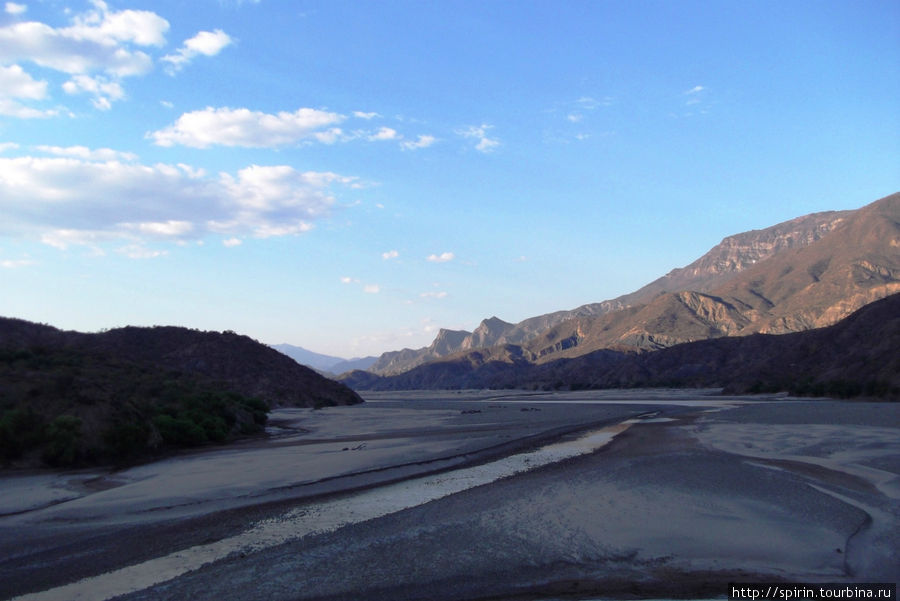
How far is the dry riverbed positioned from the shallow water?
0.19ft

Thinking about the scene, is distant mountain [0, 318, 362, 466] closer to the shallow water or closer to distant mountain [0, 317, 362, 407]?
distant mountain [0, 317, 362, 407]

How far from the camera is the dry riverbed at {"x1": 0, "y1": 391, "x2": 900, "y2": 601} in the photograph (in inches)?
361

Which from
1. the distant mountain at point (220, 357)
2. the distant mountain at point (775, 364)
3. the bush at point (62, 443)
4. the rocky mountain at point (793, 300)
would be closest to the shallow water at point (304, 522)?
the bush at point (62, 443)

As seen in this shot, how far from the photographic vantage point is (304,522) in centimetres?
1330

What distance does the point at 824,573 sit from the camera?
29.2 feet

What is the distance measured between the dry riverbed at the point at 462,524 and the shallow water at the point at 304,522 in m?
0.06

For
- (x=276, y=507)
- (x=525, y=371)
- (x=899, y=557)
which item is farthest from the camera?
(x=525, y=371)

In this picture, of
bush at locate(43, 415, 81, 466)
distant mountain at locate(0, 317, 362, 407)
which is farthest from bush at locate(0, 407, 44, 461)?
distant mountain at locate(0, 317, 362, 407)

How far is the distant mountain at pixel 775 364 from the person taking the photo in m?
60.7

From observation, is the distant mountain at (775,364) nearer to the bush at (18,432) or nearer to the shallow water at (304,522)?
the shallow water at (304,522)

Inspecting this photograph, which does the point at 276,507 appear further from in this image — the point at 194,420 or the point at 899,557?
the point at 194,420

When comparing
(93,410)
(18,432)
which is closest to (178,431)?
(93,410)

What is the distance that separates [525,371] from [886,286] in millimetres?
99511

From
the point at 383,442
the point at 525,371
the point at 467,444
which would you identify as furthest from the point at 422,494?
the point at 525,371
